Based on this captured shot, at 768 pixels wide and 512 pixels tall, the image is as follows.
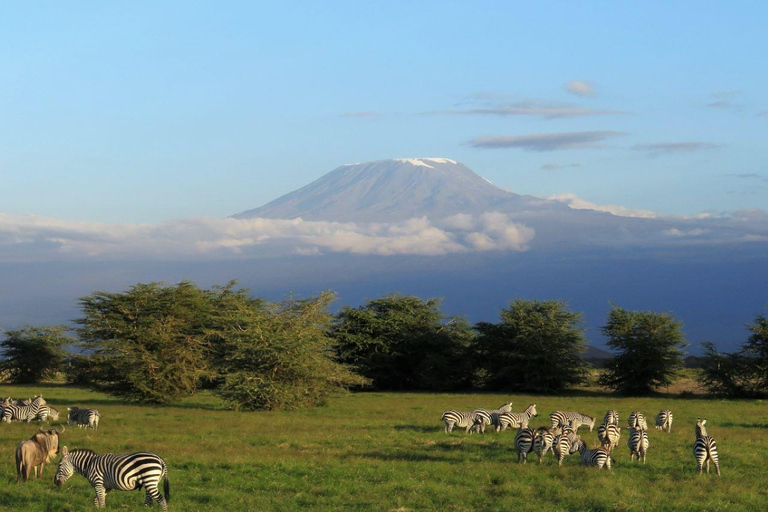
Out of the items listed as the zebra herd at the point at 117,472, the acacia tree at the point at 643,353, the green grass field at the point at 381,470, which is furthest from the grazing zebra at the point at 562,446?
the acacia tree at the point at 643,353

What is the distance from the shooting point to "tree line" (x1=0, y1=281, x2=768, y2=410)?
41.1 meters

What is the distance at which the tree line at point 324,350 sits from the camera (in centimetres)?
4112

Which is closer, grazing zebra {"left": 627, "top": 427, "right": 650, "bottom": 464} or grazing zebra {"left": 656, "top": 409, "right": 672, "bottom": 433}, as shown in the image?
grazing zebra {"left": 627, "top": 427, "right": 650, "bottom": 464}

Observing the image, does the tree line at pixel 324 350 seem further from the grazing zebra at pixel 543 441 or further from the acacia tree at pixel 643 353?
the grazing zebra at pixel 543 441

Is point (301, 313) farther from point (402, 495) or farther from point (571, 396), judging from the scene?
point (402, 495)

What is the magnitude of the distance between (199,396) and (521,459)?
34198 mm

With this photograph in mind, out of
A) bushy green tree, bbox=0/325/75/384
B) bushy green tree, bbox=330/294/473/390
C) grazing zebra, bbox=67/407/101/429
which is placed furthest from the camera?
Answer: bushy green tree, bbox=0/325/75/384

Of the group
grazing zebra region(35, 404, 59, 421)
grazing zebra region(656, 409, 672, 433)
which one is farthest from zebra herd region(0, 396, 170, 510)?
grazing zebra region(656, 409, 672, 433)

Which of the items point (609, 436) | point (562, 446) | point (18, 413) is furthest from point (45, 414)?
point (609, 436)

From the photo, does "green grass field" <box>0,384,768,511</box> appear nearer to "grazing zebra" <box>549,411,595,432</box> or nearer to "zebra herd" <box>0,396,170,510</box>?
"zebra herd" <box>0,396,170,510</box>

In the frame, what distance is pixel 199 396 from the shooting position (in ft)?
169

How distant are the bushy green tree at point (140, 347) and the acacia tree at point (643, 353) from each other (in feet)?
94.9

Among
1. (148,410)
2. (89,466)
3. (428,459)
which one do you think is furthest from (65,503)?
(148,410)

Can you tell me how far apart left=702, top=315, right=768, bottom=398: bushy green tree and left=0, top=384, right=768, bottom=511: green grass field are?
712 inches
